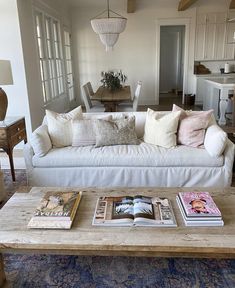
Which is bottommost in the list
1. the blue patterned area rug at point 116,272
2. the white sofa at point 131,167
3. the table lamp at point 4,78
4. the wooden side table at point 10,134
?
the blue patterned area rug at point 116,272

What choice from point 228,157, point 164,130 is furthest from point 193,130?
point 228,157

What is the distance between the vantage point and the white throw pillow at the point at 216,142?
2.53m

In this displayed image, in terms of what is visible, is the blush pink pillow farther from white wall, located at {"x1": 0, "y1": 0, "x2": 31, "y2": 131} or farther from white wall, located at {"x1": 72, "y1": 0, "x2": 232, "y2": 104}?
white wall, located at {"x1": 72, "y1": 0, "x2": 232, "y2": 104}

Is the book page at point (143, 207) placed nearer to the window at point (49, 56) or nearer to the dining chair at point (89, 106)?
the dining chair at point (89, 106)

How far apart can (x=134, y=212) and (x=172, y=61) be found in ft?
31.1

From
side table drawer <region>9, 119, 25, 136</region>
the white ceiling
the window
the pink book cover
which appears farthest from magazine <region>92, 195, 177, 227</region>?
the white ceiling

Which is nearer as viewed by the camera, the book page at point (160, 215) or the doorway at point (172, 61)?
the book page at point (160, 215)

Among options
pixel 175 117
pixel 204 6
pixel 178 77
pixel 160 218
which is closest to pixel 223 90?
pixel 175 117

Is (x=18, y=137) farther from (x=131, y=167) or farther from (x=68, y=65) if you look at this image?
(x=68, y=65)

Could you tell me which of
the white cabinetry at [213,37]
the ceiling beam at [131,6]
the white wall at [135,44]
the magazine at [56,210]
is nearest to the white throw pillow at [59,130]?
the magazine at [56,210]

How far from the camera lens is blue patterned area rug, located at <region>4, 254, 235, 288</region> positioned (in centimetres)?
167

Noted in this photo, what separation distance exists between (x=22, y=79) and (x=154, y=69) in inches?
185

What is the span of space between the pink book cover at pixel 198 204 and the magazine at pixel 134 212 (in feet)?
0.33

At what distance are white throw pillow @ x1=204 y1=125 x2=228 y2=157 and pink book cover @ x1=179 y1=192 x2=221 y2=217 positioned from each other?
87cm
